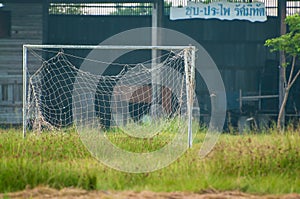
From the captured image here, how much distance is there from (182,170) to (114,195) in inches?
77.5

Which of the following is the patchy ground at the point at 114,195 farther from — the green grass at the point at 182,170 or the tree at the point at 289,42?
the tree at the point at 289,42

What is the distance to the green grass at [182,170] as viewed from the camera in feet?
32.8

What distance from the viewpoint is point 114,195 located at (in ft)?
30.1

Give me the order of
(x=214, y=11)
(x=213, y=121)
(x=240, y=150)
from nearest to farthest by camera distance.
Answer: (x=240, y=150), (x=214, y=11), (x=213, y=121)

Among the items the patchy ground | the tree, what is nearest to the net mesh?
the tree

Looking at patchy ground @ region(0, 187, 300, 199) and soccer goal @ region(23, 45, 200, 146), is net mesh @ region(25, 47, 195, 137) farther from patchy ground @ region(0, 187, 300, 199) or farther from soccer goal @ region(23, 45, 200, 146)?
patchy ground @ region(0, 187, 300, 199)

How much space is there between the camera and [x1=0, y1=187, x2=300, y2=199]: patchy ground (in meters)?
9.11

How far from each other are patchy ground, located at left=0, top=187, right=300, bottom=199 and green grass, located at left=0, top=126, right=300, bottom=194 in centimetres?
40

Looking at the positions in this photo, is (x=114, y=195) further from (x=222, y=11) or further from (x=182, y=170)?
(x=222, y=11)

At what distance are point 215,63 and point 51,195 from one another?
15131 millimetres

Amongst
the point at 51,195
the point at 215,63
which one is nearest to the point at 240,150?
the point at 51,195

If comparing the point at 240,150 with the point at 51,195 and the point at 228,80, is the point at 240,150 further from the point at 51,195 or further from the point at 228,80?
the point at 228,80

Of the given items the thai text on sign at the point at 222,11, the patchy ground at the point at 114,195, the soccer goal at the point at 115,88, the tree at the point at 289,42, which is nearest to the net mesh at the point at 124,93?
the soccer goal at the point at 115,88

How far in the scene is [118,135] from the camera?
14992 millimetres
